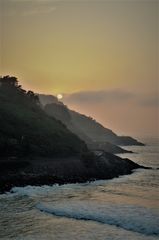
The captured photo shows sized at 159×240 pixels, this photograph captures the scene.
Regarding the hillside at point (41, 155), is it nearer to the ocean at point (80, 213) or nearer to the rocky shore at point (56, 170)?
the rocky shore at point (56, 170)

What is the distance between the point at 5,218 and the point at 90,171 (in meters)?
34.8

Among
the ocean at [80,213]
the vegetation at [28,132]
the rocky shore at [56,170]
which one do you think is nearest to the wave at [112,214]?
the ocean at [80,213]

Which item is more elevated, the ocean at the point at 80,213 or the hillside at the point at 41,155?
the hillside at the point at 41,155

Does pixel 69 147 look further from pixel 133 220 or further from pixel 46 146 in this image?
pixel 133 220

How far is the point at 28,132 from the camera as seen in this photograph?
3196 inches

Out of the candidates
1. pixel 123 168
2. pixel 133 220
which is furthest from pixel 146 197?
pixel 123 168

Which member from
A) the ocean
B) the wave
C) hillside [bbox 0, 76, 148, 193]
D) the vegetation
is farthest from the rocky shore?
the wave

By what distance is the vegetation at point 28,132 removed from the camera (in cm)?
7244

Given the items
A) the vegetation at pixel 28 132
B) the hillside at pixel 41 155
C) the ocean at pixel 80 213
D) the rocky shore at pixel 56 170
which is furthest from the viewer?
the vegetation at pixel 28 132

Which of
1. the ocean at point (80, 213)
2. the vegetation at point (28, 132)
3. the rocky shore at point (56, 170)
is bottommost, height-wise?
the ocean at point (80, 213)

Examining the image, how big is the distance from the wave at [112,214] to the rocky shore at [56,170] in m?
12.8

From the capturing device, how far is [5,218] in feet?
115

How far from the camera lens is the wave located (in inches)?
1314

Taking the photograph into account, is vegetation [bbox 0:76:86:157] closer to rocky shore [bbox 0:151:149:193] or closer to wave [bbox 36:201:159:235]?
rocky shore [bbox 0:151:149:193]
